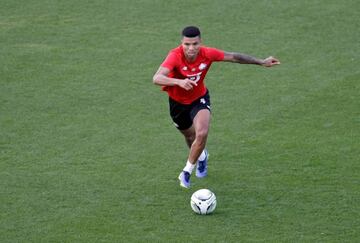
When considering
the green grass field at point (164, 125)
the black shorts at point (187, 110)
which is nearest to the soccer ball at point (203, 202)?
the green grass field at point (164, 125)

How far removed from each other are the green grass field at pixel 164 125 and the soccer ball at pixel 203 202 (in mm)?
83

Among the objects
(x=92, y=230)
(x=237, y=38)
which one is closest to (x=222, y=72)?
(x=237, y=38)

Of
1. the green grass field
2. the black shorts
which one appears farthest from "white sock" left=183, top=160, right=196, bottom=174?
the black shorts

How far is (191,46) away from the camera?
1018 cm

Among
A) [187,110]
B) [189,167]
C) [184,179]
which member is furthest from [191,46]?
[184,179]

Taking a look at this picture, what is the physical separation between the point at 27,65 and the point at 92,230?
659 cm

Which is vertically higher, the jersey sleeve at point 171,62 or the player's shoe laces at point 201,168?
the jersey sleeve at point 171,62

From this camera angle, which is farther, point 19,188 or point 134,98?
point 134,98

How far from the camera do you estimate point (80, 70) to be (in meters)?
14.8

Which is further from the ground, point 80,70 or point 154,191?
point 154,191

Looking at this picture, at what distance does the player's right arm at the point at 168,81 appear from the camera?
9445 mm

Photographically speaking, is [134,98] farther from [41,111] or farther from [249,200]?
[249,200]

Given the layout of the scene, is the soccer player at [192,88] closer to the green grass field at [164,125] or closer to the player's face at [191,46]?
the player's face at [191,46]

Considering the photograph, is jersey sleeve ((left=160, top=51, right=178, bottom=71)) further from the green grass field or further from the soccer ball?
the soccer ball
